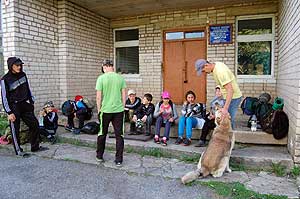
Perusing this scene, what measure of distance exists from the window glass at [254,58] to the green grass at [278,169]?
376 cm

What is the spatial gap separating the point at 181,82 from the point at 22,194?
18.6 ft

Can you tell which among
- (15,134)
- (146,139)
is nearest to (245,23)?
(146,139)

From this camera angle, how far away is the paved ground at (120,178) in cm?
337

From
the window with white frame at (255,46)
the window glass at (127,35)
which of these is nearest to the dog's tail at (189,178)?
the window with white frame at (255,46)

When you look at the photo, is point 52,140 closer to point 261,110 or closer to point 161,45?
point 161,45

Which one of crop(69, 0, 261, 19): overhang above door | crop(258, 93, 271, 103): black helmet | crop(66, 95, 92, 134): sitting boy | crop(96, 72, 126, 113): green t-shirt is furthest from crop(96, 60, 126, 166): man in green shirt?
crop(69, 0, 261, 19): overhang above door

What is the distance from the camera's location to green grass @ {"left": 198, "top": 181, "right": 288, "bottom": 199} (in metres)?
3.19

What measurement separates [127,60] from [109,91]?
15.7 ft

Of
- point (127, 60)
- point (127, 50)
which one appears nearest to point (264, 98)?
point (127, 60)

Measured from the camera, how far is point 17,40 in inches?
229

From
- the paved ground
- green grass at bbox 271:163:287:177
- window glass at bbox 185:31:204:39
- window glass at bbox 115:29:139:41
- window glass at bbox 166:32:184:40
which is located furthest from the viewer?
window glass at bbox 115:29:139:41

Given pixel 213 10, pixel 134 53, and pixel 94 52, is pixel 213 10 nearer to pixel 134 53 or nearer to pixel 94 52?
pixel 134 53

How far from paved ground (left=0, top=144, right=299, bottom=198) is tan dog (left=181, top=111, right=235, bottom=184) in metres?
0.13

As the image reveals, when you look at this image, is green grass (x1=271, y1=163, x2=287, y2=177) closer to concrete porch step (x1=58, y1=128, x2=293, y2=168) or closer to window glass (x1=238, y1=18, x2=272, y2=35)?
concrete porch step (x1=58, y1=128, x2=293, y2=168)
